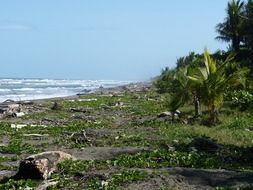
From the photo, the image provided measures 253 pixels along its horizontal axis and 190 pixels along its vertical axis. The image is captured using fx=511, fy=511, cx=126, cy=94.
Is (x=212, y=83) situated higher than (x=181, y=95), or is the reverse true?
(x=212, y=83)

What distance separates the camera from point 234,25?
4906 centimetres

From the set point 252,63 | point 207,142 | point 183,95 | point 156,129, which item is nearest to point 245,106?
point 183,95

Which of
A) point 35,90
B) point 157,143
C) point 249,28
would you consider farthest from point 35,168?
point 35,90

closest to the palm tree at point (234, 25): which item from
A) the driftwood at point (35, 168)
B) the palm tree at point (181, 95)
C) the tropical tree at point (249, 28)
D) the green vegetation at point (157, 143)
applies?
the tropical tree at point (249, 28)

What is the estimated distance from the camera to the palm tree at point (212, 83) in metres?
21.1

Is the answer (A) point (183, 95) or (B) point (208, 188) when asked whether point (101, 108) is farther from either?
(B) point (208, 188)

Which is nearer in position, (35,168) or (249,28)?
(35,168)

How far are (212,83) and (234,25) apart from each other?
96.6ft

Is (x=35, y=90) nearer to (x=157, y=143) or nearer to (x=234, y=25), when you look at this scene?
(x=234, y=25)

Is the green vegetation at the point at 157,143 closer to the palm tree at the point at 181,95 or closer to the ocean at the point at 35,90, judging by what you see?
the palm tree at the point at 181,95

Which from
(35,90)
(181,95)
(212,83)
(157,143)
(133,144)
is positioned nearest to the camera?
(157,143)

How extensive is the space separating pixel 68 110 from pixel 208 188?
74.1 feet

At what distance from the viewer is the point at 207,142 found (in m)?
14.9

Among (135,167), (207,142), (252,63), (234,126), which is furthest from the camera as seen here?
(252,63)
